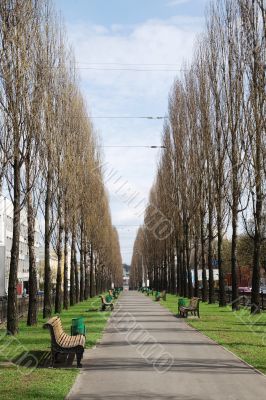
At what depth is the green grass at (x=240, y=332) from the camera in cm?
1397

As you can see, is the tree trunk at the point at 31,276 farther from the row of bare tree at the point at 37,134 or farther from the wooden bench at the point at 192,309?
the wooden bench at the point at 192,309

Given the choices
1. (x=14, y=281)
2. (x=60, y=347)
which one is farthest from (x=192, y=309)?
(x=60, y=347)

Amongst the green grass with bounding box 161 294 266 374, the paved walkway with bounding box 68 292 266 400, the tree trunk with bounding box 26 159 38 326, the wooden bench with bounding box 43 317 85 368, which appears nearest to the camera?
the paved walkway with bounding box 68 292 266 400

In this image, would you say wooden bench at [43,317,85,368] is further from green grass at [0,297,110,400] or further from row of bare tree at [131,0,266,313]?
row of bare tree at [131,0,266,313]

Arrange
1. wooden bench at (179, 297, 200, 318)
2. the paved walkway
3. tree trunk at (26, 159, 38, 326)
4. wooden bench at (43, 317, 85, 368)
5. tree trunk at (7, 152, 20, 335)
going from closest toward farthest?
the paved walkway, wooden bench at (43, 317, 85, 368), tree trunk at (7, 152, 20, 335), tree trunk at (26, 159, 38, 326), wooden bench at (179, 297, 200, 318)

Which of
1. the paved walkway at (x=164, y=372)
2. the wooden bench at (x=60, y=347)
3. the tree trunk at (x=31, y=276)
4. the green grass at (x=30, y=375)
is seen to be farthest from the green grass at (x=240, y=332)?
the tree trunk at (x=31, y=276)

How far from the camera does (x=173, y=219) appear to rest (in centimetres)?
5350

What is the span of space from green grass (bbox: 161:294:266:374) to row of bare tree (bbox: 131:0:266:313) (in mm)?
1831

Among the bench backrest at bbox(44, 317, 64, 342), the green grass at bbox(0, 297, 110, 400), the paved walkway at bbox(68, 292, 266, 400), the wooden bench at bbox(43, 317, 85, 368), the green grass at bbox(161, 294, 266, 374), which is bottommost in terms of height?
the green grass at bbox(161, 294, 266, 374)

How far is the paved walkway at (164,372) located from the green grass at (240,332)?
0.40m

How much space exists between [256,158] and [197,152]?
16.5 metres

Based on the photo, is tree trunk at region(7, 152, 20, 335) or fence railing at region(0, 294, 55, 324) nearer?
tree trunk at region(7, 152, 20, 335)

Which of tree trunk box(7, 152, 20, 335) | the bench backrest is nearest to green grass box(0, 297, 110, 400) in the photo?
the bench backrest

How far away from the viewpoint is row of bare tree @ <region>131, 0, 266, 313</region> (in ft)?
79.8
